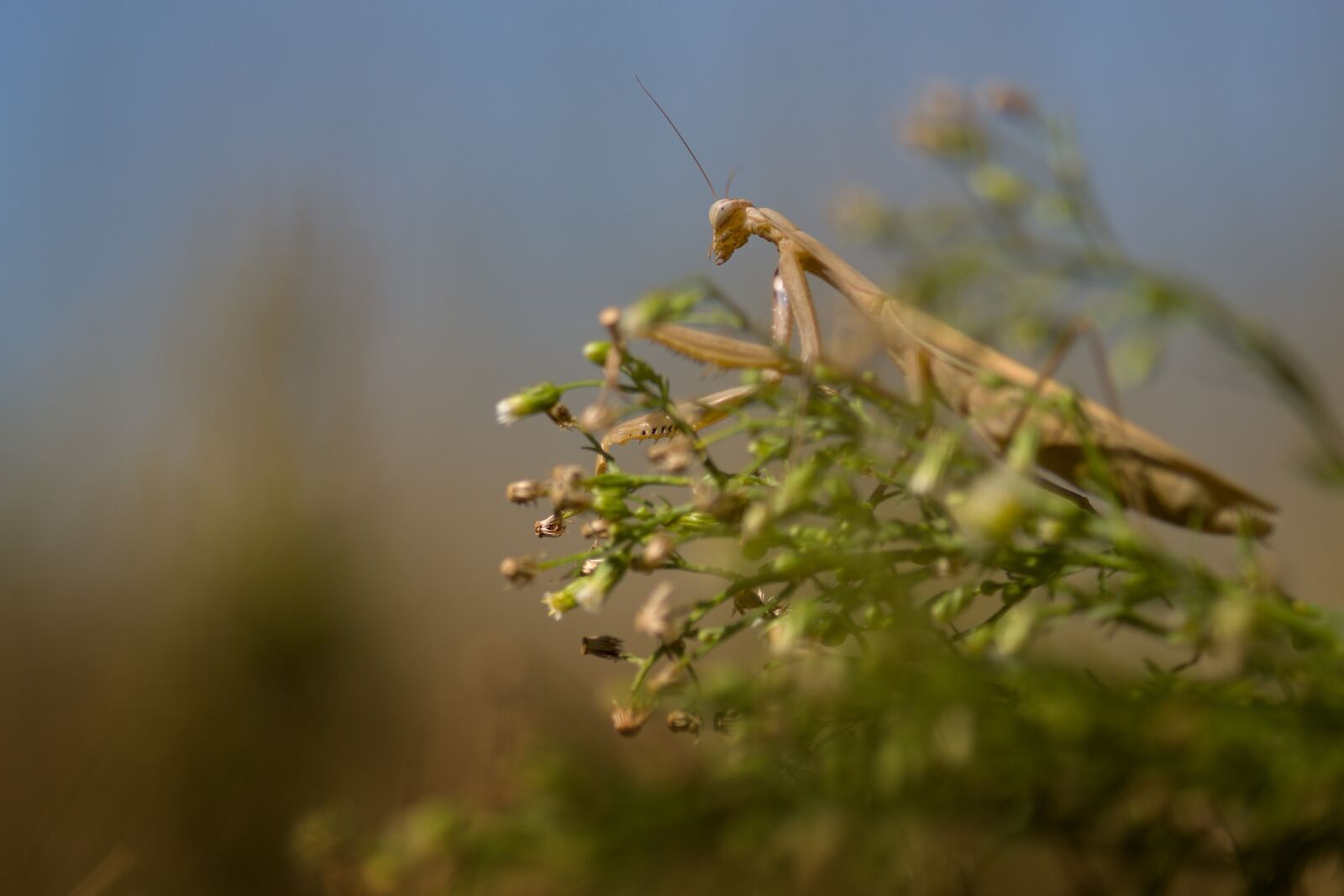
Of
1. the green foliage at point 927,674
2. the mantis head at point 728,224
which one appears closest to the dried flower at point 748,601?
the green foliage at point 927,674

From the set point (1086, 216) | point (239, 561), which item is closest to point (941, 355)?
point (1086, 216)

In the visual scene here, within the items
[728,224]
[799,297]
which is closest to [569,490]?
[799,297]

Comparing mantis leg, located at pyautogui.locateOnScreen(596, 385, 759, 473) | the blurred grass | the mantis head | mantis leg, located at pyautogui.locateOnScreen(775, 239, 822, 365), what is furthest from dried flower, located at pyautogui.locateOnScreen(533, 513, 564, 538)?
the mantis head

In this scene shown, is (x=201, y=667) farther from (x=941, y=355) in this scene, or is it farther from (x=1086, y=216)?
(x=1086, y=216)

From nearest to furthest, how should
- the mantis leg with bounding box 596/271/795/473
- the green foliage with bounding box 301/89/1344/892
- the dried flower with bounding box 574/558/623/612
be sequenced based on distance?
the green foliage with bounding box 301/89/1344/892 < the dried flower with bounding box 574/558/623/612 < the mantis leg with bounding box 596/271/795/473

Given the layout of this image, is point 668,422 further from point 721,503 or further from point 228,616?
→ point 228,616

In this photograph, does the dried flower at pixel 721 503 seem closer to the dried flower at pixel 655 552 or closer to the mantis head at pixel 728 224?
the dried flower at pixel 655 552

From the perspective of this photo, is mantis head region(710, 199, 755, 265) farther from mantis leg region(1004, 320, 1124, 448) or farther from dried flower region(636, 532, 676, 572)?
dried flower region(636, 532, 676, 572)
